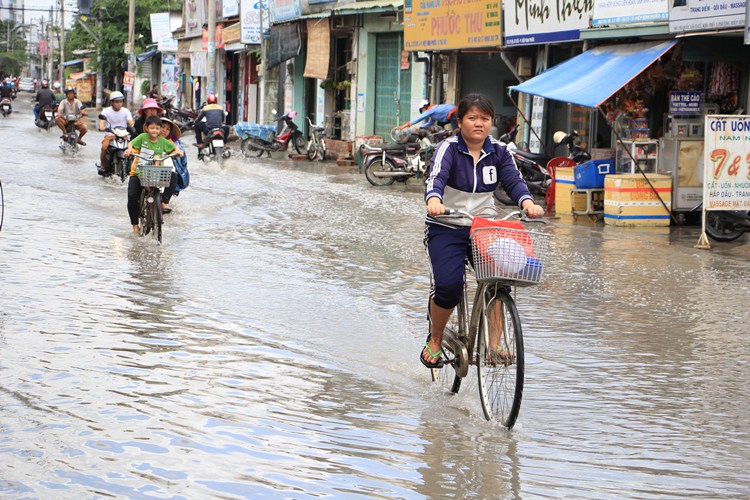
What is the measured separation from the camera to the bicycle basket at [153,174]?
12.1m

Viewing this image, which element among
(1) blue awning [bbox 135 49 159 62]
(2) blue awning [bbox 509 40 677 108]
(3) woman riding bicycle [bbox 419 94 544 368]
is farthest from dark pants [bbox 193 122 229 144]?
(1) blue awning [bbox 135 49 159 62]

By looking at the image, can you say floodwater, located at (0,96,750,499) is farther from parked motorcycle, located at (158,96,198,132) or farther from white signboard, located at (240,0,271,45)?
parked motorcycle, located at (158,96,198,132)

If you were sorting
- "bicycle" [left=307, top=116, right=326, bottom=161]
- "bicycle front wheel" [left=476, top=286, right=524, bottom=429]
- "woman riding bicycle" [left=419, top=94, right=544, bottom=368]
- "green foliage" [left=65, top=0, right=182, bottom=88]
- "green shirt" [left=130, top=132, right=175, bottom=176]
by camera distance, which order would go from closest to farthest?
"bicycle front wheel" [left=476, top=286, right=524, bottom=429] < "woman riding bicycle" [left=419, top=94, right=544, bottom=368] < "green shirt" [left=130, top=132, right=175, bottom=176] < "bicycle" [left=307, top=116, right=326, bottom=161] < "green foliage" [left=65, top=0, right=182, bottom=88]

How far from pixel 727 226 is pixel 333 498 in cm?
1082

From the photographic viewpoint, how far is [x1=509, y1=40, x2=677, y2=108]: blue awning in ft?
50.5

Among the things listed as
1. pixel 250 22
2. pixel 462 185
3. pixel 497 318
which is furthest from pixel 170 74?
pixel 497 318

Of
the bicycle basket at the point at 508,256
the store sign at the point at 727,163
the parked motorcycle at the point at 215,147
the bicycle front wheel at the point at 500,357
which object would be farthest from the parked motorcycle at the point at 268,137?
the bicycle basket at the point at 508,256

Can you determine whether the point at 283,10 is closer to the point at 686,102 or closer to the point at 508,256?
the point at 686,102

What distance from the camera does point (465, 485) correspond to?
4.70 meters

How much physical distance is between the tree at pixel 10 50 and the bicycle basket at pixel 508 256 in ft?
416

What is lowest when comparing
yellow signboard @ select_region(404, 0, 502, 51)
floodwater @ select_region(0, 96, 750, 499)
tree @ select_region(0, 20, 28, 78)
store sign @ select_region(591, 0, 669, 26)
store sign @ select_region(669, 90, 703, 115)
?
floodwater @ select_region(0, 96, 750, 499)

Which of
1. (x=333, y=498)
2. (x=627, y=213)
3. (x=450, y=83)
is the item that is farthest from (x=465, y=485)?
(x=450, y=83)

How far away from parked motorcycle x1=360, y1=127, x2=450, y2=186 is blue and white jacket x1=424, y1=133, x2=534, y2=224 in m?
16.1

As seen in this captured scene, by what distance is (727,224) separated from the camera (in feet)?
46.2
